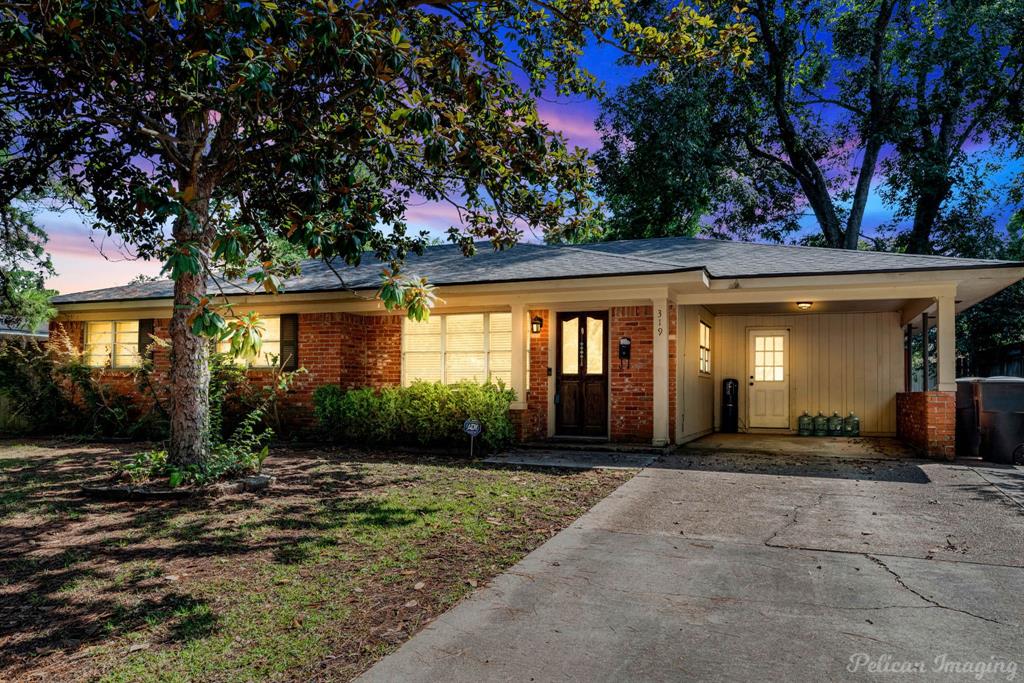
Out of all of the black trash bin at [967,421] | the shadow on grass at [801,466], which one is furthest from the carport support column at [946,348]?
the shadow on grass at [801,466]

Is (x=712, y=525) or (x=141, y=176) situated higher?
(x=141, y=176)

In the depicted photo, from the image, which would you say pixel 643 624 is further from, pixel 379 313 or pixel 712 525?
pixel 379 313

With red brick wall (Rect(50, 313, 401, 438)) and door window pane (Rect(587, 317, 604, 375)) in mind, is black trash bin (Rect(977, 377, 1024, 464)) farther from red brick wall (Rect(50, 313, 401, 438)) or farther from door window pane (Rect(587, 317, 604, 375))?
red brick wall (Rect(50, 313, 401, 438))

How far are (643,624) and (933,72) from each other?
80.7ft

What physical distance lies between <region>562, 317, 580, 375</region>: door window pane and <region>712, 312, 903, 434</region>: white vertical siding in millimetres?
4860

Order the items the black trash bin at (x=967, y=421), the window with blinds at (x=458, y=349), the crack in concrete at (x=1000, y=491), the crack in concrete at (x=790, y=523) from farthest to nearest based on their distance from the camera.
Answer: the window with blinds at (x=458, y=349) < the black trash bin at (x=967, y=421) < the crack in concrete at (x=1000, y=491) < the crack in concrete at (x=790, y=523)

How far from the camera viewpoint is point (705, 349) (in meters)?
13.9

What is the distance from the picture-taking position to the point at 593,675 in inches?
118

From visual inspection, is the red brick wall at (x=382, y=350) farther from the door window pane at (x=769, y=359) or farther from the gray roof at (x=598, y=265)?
the door window pane at (x=769, y=359)

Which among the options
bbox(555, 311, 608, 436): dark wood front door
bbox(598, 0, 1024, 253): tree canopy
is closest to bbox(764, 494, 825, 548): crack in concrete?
bbox(555, 311, 608, 436): dark wood front door

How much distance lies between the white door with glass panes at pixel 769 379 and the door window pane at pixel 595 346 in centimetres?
493

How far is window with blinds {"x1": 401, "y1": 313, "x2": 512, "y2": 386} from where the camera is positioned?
11.6 metres

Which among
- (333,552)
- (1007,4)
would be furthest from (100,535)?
(1007,4)

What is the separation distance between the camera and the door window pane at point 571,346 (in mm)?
11453
